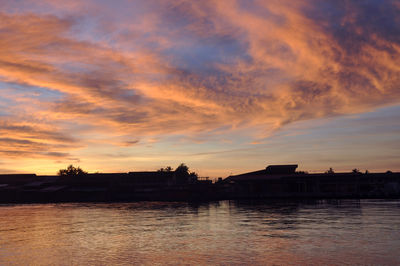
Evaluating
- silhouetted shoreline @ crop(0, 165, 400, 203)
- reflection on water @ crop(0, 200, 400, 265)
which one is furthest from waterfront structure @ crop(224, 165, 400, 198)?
reflection on water @ crop(0, 200, 400, 265)

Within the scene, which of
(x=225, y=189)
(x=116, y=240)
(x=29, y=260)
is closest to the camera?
(x=29, y=260)

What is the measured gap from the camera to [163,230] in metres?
40.2

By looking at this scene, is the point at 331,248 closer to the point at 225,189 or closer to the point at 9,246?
the point at 9,246

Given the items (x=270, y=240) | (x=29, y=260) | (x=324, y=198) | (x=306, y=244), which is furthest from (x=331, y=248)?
(x=324, y=198)

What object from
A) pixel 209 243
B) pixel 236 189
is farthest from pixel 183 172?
pixel 209 243

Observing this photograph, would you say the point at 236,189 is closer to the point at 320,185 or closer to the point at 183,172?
the point at 320,185

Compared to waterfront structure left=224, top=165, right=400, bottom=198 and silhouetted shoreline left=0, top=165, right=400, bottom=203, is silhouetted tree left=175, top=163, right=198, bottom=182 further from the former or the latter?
waterfront structure left=224, top=165, right=400, bottom=198

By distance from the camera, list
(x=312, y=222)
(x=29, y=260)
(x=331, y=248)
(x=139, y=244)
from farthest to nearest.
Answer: (x=312, y=222), (x=139, y=244), (x=331, y=248), (x=29, y=260)

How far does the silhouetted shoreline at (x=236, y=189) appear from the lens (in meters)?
102

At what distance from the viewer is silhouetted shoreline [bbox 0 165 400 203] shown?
102113 mm

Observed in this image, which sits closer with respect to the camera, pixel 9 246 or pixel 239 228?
pixel 9 246

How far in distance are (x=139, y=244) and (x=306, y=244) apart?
13.8m

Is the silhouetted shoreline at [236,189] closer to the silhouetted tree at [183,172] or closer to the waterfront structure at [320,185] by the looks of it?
the waterfront structure at [320,185]

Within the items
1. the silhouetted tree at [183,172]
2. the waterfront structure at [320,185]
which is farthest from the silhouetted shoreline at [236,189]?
the silhouetted tree at [183,172]
